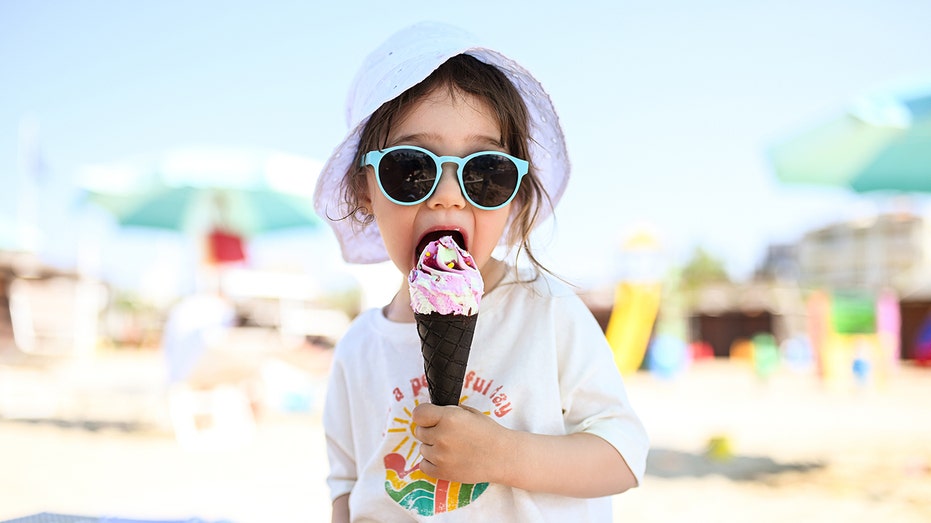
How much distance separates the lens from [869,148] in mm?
7273

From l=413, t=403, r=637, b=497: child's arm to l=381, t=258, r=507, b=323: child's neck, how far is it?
1.30 ft

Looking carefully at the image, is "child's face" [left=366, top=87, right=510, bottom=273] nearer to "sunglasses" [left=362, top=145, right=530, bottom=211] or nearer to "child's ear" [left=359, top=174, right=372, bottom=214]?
"sunglasses" [left=362, top=145, right=530, bottom=211]

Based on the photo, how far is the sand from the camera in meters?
4.53

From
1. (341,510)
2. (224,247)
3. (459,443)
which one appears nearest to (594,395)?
(459,443)

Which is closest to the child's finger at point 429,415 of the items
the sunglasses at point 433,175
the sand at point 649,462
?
the sunglasses at point 433,175

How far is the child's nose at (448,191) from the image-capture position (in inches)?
56.8

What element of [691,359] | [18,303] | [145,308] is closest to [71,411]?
[18,303]

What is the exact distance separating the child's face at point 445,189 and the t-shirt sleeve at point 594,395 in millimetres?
271

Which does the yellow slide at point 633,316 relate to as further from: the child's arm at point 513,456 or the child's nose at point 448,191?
the child's nose at point 448,191

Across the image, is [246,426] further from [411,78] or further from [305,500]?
[411,78]

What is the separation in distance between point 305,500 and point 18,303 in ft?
24.5

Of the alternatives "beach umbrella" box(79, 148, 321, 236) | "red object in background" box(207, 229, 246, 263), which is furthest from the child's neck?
"red object in background" box(207, 229, 246, 263)

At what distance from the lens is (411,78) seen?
4.77 feet

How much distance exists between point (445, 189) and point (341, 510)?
0.86 meters
